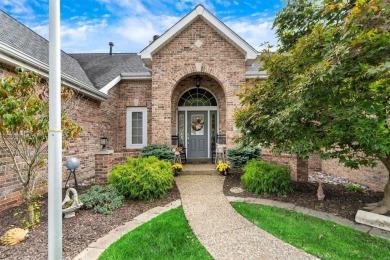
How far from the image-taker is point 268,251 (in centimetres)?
333

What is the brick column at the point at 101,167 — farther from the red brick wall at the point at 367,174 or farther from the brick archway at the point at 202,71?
the red brick wall at the point at 367,174

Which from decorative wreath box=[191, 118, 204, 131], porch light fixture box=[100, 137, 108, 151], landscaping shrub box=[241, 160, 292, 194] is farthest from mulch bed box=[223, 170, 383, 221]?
porch light fixture box=[100, 137, 108, 151]

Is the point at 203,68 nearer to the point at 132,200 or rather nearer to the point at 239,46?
the point at 239,46

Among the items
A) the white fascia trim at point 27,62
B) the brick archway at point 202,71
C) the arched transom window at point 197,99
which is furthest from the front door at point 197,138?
the white fascia trim at point 27,62

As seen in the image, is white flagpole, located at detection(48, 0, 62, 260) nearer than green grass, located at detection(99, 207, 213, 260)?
Yes

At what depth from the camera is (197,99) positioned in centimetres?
1125

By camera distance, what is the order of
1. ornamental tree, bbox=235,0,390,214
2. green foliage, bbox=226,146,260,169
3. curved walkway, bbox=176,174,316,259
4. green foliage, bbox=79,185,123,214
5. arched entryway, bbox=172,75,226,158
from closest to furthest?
curved walkway, bbox=176,174,316,259 < ornamental tree, bbox=235,0,390,214 < green foliage, bbox=79,185,123,214 < green foliage, bbox=226,146,260,169 < arched entryway, bbox=172,75,226,158

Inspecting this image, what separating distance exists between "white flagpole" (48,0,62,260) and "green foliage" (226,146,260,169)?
6715 millimetres

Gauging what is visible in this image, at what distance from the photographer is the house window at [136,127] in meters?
11.1

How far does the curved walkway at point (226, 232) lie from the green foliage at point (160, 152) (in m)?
2.53

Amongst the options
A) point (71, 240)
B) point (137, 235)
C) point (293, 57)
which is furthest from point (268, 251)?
point (293, 57)

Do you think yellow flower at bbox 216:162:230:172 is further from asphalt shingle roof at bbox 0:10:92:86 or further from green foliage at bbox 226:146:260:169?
asphalt shingle roof at bbox 0:10:92:86

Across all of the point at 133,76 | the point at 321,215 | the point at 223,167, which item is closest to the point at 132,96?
the point at 133,76

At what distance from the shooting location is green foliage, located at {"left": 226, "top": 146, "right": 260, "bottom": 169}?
8.40 meters
